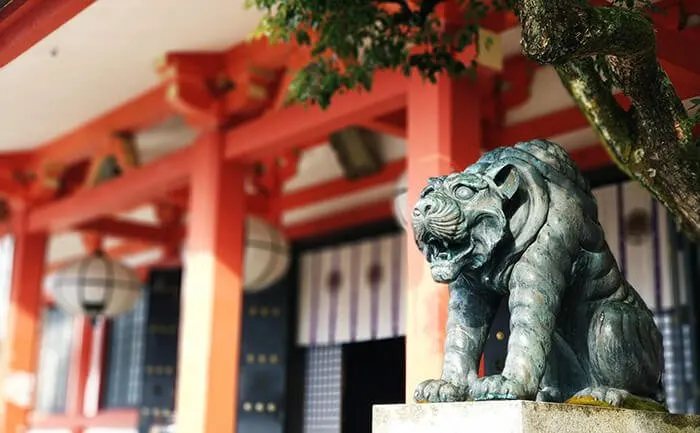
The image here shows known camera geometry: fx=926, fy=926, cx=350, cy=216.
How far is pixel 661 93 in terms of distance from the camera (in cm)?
310

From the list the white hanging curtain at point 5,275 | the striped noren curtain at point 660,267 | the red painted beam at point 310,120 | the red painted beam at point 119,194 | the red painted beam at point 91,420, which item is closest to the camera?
the red painted beam at point 310,120

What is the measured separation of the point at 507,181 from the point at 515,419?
2.61 feet

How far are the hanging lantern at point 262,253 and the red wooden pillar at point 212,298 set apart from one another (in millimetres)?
966

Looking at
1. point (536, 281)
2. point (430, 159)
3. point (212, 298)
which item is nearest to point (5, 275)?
point (212, 298)

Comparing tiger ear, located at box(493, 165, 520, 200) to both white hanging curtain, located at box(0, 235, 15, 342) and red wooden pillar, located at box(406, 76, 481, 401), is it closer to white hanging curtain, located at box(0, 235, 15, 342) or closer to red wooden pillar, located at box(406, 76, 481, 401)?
red wooden pillar, located at box(406, 76, 481, 401)

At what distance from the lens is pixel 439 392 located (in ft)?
9.30

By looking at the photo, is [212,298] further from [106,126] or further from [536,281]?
[536,281]

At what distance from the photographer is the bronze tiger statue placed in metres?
2.85

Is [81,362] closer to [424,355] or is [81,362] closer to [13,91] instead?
[13,91]

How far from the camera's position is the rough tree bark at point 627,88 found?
2668 mm

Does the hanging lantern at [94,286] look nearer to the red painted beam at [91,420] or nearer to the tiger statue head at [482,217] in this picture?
the red painted beam at [91,420]

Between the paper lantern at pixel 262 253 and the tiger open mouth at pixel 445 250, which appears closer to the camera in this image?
the tiger open mouth at pixel 445 250

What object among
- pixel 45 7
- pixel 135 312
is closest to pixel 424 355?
pixel 45 7

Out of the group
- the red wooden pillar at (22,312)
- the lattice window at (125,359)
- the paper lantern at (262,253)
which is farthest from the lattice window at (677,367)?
the lattice window at (125,359)
